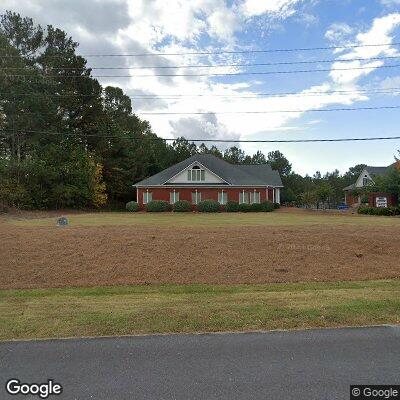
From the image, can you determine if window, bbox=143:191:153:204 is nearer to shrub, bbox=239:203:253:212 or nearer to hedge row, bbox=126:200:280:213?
hedge row, bbox=126:200:280:213

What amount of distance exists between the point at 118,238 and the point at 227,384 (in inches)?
397

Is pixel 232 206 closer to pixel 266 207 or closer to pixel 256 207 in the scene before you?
pixel 256 207

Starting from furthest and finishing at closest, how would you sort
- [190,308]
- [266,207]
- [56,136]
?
1. [56,136]
2. [266,207]
3. [190,308]

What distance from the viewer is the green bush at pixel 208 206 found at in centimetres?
3941

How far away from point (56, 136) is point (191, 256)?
35658mm

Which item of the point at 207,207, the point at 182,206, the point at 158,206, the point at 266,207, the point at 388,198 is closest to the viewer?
the point at 388,198

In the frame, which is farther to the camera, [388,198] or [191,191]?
[191,191]

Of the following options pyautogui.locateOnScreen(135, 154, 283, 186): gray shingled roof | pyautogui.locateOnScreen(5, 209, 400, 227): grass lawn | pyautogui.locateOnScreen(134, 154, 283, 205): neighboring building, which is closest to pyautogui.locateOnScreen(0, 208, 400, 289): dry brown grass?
pyautogui.locateOnScreen(5, 209, 400, 227): grass lawn

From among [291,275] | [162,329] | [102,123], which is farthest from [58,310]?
[102,123]

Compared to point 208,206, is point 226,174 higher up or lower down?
higher up

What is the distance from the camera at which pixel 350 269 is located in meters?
11.6

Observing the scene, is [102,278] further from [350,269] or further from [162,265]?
[350,269]

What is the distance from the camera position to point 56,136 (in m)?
43.4

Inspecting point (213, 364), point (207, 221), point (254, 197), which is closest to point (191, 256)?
point (213, 364)
